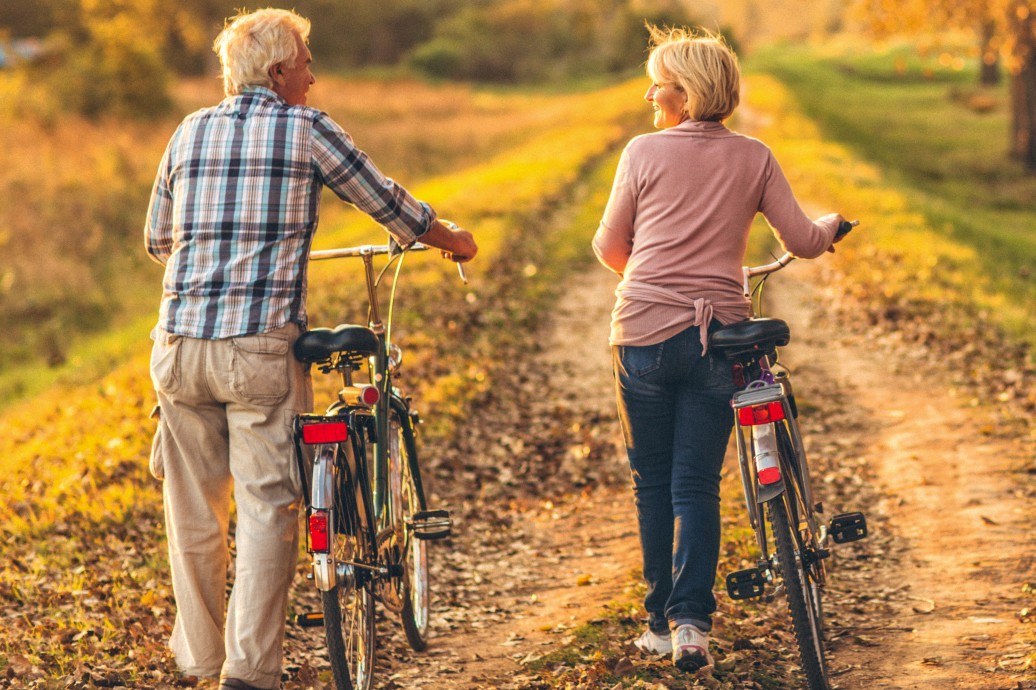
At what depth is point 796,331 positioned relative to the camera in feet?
39.9

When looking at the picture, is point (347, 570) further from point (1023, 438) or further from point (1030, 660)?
point (1023, 438)

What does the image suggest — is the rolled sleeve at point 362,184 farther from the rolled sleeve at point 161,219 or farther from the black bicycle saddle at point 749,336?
the black bicycle saddle at point 749,336

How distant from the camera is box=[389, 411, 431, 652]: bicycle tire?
200 inches

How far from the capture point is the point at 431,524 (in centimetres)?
519

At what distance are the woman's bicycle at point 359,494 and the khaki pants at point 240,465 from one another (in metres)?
0.10

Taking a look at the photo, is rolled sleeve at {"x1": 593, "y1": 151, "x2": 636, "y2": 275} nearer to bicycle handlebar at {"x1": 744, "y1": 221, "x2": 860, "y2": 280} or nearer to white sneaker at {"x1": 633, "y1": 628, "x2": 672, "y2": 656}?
bicycle handlebar at {"x1": 744, "y1": 221, "x2": 860, "y2": 280}

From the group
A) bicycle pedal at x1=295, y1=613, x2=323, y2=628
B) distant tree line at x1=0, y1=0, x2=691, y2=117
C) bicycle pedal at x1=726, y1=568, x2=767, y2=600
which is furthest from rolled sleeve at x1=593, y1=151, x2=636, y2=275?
distant tree line at x1=0, y1=0, x2=691, y2=117

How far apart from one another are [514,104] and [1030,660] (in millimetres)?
46111

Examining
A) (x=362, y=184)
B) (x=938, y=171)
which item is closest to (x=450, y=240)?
(x=362, y=184)

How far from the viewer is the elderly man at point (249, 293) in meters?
4.08

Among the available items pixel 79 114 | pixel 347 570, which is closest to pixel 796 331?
pixel 347 570

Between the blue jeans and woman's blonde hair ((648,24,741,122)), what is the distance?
0.81 m

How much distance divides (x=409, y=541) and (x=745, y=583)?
5.79 ft

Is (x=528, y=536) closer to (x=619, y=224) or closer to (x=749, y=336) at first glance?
(x=619, y=224)
